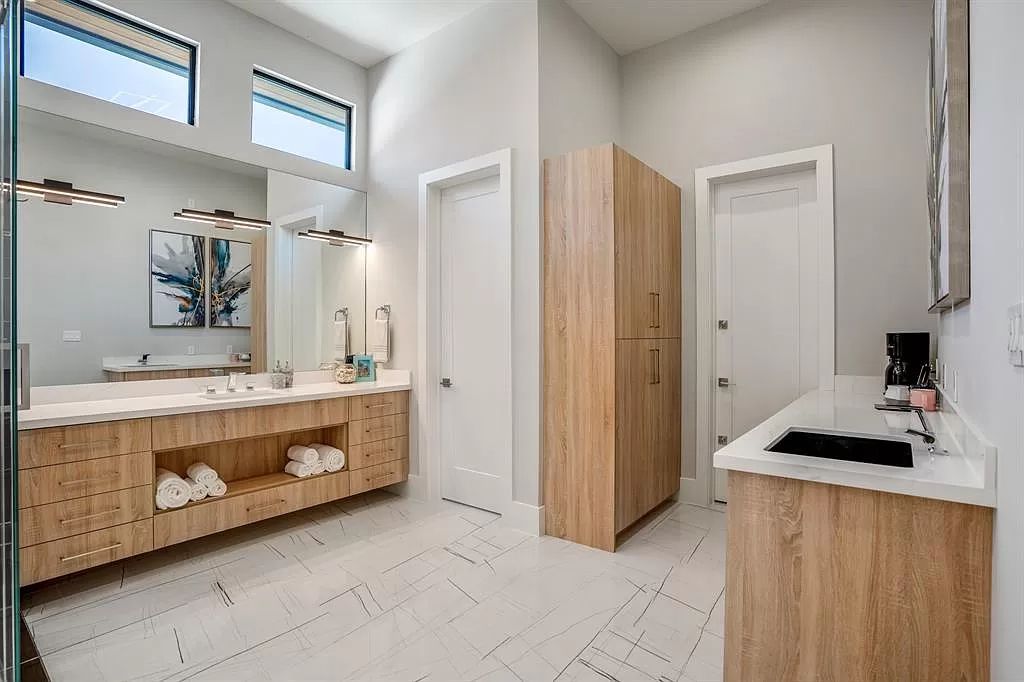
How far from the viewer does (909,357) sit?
263 centimetres

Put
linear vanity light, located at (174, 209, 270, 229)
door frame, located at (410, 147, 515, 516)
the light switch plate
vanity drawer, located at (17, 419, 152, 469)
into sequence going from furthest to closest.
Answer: door frame, located at (410, 147, 515, 516), linear vanity light, located at (174, 209, 270, 229), vanity drawer, located at (17, 419, 152, 469), the light switch plate

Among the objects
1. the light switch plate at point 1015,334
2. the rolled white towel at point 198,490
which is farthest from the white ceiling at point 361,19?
the light switch plate at point 1015,334

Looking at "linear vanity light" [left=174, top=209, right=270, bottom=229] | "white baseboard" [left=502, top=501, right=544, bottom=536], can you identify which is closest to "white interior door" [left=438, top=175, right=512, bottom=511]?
"white baseboard" [left=502, top=501, right=544, bottom=536]

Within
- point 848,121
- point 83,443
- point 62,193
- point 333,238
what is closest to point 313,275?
point 333,238

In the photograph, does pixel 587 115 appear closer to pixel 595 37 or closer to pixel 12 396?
pixel 595 37

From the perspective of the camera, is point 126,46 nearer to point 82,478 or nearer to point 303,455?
point 82,478

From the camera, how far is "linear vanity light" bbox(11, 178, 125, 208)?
2.48 metres

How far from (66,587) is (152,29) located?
3095 millimetres

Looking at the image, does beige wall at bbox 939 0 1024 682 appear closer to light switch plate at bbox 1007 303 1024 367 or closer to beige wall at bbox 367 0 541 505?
light switch plate at bbox 1007 303 1024 367

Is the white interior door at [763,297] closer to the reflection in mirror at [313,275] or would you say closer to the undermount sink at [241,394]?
the reflection in mirror at [313,275]

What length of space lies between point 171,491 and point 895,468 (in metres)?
3.04

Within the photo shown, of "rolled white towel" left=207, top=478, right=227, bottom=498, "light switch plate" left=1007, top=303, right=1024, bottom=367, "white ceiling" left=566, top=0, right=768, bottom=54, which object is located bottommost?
"rolled white towel" left=207, top=478, right=227, bottom=498

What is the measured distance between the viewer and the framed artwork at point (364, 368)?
3738 millimetres

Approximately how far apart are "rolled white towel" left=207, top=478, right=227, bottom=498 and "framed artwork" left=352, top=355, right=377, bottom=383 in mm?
1133
